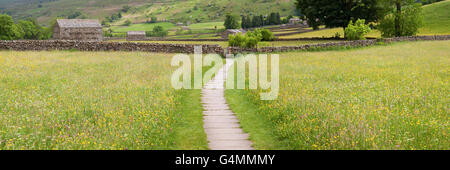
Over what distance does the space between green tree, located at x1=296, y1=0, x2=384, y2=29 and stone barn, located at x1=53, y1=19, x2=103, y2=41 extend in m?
56.0

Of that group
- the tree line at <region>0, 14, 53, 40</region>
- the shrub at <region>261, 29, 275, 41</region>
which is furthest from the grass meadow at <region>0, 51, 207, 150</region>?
the tree line at <region>0, 14, 53, 40</region>

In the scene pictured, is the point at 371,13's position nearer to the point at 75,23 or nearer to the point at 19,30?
the point at 75,23

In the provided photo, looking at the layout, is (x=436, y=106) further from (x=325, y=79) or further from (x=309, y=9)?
(x=309, y=9)

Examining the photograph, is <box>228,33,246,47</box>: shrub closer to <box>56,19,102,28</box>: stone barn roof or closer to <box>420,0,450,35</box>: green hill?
<box>420,0,450,35</box>: green hill

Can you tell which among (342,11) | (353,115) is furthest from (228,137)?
(342,11)

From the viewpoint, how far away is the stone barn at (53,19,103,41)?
286 ft

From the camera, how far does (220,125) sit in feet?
35.5

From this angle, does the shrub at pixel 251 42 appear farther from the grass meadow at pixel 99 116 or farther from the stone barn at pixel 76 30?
the stone barn at pixel 76 30

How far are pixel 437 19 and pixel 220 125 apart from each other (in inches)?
3458

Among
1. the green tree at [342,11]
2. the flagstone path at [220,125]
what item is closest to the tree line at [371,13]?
the green tree at [342,11]

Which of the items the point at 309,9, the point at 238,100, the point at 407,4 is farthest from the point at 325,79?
the point at 407,4

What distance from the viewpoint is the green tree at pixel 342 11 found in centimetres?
5919

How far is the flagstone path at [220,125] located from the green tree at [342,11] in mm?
48875
